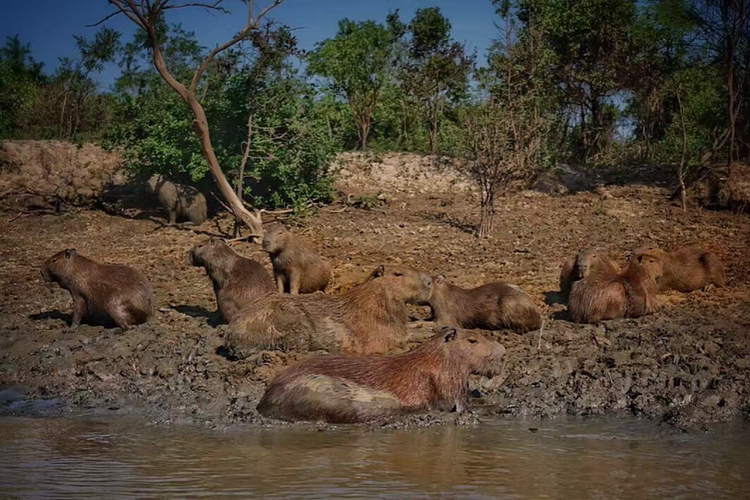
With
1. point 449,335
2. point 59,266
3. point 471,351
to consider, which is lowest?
point 471,351

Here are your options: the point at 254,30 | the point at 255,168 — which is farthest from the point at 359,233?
the point at 254,30

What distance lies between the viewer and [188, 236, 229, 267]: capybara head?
10.6m

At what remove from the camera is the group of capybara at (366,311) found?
7527 mm

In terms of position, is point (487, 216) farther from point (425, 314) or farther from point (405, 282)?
point (405, 282)

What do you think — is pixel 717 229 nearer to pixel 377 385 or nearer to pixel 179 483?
pixel 377 385

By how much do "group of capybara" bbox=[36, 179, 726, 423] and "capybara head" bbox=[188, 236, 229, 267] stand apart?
2cm

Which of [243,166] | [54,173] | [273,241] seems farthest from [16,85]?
[273,241]

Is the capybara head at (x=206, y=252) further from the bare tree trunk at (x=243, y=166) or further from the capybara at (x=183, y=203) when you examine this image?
the capybara at (x=183, y=203)

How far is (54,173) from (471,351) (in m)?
12.3

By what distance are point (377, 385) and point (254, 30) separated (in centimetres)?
953

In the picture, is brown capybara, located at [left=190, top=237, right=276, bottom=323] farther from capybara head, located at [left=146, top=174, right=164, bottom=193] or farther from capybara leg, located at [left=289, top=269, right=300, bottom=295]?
capybara head, located at [left=146, top=174, right=164, bottom=193]

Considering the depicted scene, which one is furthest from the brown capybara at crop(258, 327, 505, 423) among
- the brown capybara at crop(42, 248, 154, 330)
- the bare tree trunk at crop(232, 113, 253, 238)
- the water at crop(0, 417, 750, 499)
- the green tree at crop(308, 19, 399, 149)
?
the green tree at crop(308, 19, 399, 149)

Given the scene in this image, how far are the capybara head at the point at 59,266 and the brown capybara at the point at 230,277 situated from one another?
1343 mm

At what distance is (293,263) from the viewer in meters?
11.6
